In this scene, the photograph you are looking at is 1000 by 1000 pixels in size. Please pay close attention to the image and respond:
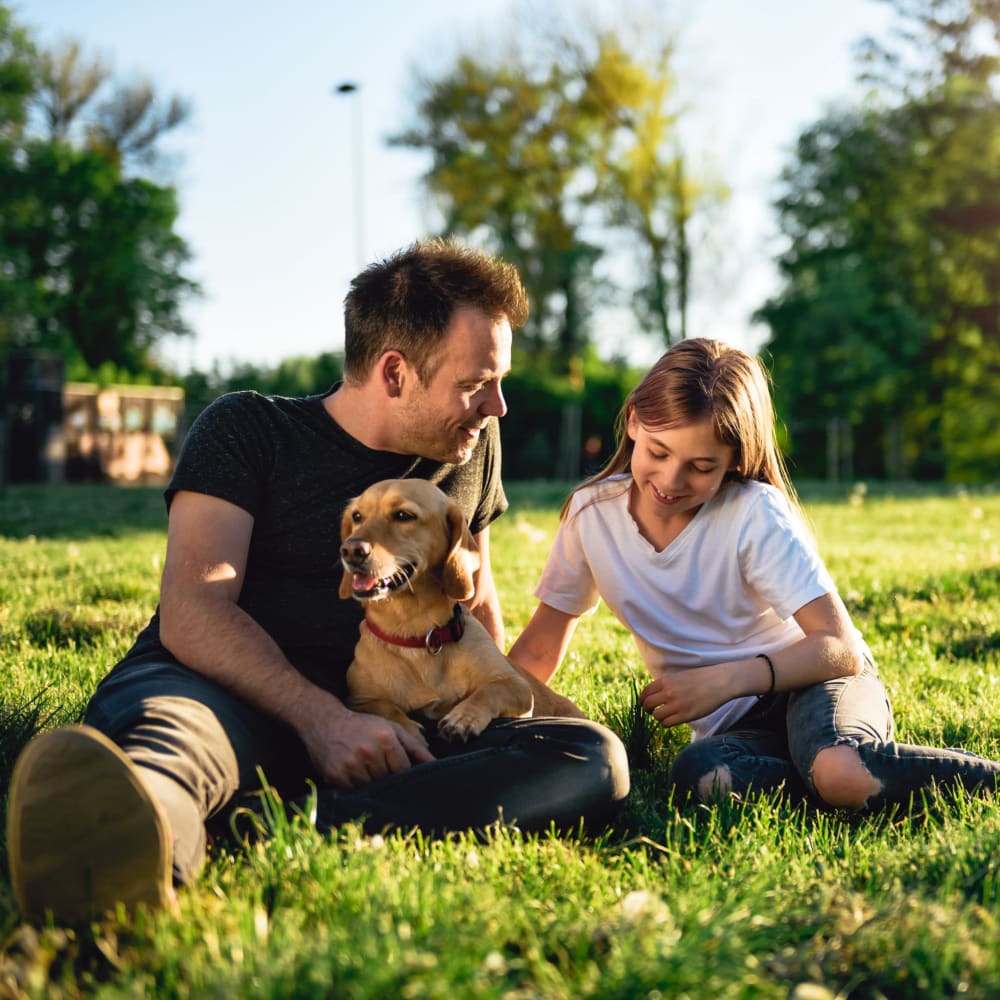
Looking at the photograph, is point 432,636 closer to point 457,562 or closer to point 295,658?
Result: point 457,562

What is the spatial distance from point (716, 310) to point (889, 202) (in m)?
6.53

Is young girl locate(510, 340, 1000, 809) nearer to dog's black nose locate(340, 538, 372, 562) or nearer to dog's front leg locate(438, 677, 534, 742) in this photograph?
dog's front leg locate(438, 677, 534, 742)

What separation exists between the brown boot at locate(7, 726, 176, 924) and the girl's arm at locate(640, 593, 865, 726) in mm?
1747

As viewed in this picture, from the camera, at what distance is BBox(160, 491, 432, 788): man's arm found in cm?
288

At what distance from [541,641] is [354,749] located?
49.6 inches

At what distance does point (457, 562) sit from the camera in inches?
133

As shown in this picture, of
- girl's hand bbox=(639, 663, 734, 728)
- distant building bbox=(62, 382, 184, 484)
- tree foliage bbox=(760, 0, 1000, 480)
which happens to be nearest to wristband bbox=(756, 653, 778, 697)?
girl's hand bbox=(639, 663, 734, 728)

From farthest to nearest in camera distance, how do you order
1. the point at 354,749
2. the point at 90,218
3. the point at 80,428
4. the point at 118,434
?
the point at 90,218, the point at 118,434, the point at 80,428, the point at 354,749

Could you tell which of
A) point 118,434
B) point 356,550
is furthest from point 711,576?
point 118,434

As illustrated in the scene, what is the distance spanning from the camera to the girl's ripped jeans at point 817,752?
311 cm

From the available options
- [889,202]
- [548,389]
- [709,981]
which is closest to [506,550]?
[709,981]

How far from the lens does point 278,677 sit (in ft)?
9.86

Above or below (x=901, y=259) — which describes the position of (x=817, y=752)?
below

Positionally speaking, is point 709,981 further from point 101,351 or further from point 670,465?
point 101,351
